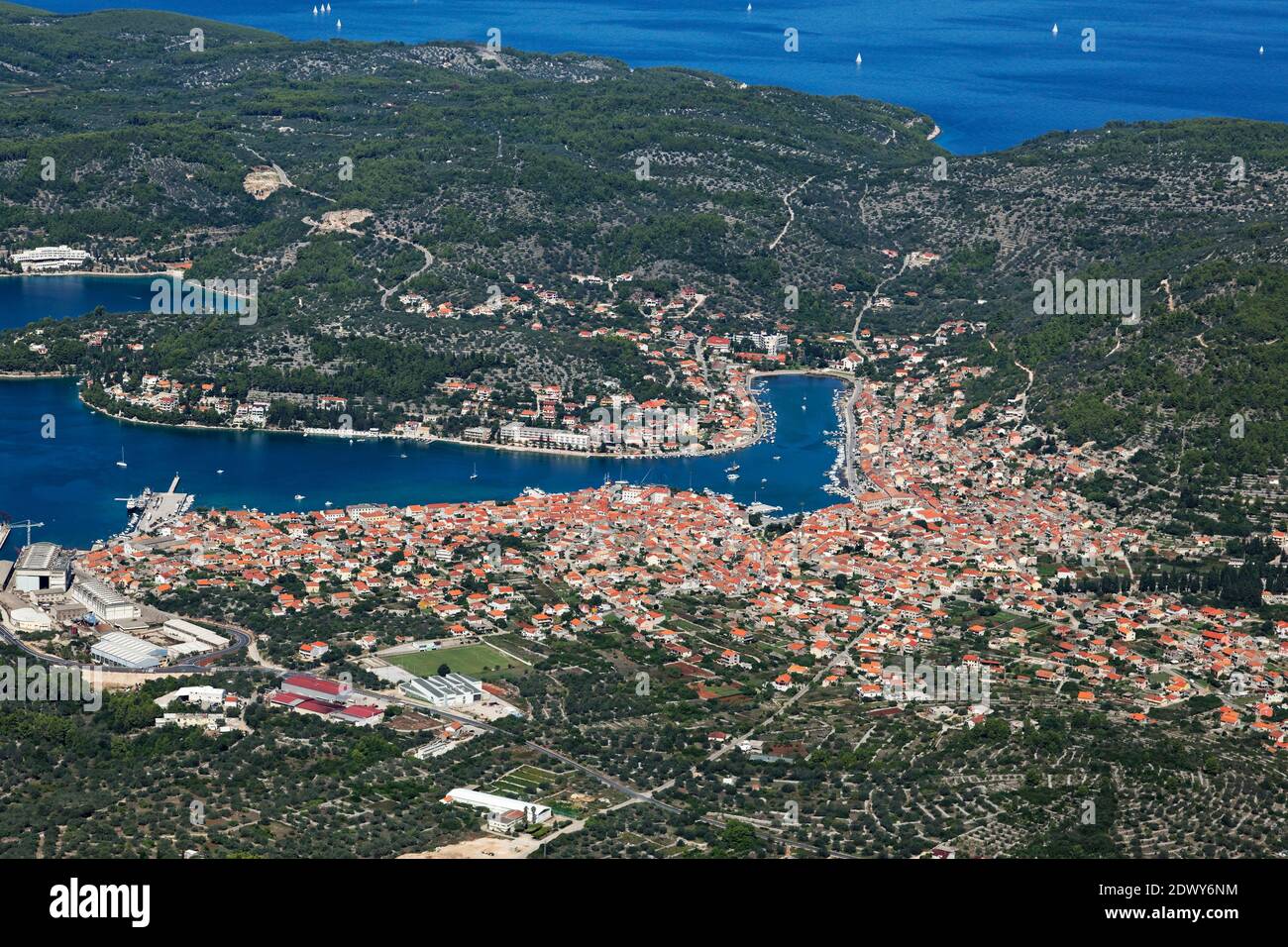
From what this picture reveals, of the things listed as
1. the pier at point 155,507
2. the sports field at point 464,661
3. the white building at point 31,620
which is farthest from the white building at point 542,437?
the white building at point 31,620

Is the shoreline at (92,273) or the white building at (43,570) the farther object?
the shoreline at (92,273)

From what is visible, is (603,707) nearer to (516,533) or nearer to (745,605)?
(745,605)

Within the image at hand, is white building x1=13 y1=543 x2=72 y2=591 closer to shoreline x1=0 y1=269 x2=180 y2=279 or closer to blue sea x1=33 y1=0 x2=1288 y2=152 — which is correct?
shoreline x1=0 y1=269 x2=180 y2=279

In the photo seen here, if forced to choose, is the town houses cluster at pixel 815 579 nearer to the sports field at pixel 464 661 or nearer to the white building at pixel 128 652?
the sports field at pixel 464 661

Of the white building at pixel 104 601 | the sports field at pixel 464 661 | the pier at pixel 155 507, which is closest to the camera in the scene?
the sports field at pixel 464 661

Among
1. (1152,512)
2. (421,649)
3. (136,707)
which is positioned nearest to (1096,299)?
(1152,512)

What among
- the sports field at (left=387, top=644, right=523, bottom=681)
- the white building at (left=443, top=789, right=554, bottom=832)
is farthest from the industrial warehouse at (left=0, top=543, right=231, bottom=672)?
the white building at (left=443, top=789, right=554, bottom=832)
